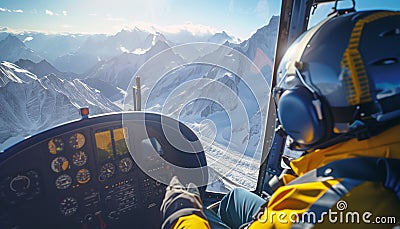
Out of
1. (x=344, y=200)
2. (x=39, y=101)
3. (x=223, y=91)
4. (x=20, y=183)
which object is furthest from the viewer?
(x=223, y=91)

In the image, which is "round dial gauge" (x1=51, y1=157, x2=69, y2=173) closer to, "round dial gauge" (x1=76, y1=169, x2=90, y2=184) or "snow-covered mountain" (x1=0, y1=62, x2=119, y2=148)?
"round dial gauge" (x1=76, y1=169, x2=90, y2=184)

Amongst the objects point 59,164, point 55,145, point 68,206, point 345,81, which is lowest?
point 68,206

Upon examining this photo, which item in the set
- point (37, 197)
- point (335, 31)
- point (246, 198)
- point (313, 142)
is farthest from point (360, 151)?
point (37, 197)

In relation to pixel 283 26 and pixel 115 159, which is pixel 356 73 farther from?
pixel 115 159

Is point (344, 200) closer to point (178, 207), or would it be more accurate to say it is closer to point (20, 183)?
point (178, 207)

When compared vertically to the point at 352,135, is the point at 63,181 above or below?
below

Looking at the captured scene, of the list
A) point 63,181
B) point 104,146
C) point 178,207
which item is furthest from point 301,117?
point 63,181

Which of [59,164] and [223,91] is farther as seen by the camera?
[223,91]
